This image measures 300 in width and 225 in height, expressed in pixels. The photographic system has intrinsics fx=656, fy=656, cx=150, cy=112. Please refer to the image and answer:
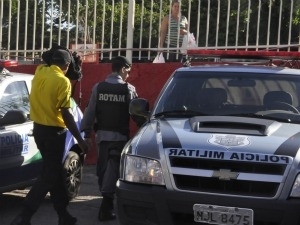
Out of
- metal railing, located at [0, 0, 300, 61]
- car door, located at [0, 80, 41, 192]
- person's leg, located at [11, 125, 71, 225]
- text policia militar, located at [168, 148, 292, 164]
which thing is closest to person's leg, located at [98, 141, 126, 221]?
person's leg, located at [11, 125, 71, 225]

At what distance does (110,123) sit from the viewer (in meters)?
7.14

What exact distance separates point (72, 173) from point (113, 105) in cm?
129

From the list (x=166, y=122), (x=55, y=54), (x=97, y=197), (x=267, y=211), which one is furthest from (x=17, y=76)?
(x=267, y=211)

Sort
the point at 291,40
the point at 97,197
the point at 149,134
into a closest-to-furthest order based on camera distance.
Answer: the point at 149,134 < the point at 97,197 < the point at 291,40

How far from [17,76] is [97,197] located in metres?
1.94

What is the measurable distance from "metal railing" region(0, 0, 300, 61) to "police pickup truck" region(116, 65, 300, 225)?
4731mm

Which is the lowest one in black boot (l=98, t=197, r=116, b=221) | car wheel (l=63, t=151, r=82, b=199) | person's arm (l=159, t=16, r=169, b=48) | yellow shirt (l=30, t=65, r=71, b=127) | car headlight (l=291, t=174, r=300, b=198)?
black boot (l=98, t=197, r=116, b=221)

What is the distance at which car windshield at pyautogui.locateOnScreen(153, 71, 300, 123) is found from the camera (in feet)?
19.9

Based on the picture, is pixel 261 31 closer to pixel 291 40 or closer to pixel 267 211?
pixel 291 40

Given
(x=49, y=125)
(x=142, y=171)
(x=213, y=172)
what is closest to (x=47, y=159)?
(x=49, y=125)

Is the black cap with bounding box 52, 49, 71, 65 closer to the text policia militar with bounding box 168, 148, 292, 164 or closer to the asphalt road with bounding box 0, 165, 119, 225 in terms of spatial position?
the asphalt road with bounding box 0, 165, 119, 225

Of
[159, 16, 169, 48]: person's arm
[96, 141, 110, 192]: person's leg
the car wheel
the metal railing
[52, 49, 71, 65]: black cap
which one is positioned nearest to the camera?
[52, 49, 71, 65]: black cap

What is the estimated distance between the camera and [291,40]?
1034 cm

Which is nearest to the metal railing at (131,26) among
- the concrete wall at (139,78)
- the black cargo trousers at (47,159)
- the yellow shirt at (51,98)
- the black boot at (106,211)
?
the concrete wall at (139,78)
